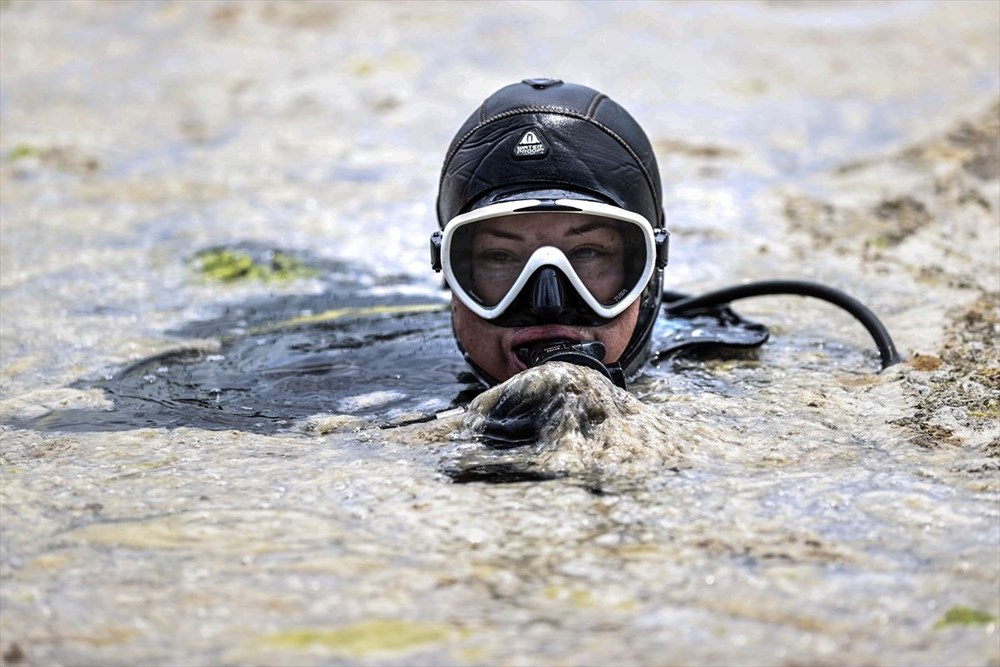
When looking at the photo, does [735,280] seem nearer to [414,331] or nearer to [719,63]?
[414,331]

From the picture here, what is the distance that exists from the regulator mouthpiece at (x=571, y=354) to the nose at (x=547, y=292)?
11 cm

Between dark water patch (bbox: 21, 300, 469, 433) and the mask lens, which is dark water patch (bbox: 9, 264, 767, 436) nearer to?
dark water patch (bbox: 21, 300, 469, 433)

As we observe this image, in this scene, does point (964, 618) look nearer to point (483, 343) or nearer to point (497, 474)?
point (497, 474)

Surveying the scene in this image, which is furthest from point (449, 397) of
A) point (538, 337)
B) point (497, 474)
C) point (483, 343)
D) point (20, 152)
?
point (20, 152)

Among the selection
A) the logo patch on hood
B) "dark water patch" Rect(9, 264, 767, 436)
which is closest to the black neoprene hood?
the logo patch on hood

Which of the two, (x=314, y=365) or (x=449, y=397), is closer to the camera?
(x=449, y=397)

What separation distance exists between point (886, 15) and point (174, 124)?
610 cm

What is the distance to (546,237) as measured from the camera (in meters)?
3.50

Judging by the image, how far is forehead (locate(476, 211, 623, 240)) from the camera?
3500mm

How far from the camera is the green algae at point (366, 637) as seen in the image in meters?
1.93

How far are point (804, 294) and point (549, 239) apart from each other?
1165 millimetres

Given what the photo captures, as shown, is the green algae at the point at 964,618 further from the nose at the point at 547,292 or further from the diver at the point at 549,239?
the nose at the point at 547,292

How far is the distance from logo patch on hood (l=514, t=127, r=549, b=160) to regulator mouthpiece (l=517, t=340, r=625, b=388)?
0.56 meters

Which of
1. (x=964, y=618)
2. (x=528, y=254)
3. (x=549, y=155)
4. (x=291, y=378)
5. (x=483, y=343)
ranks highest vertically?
(x=549, y=155)
